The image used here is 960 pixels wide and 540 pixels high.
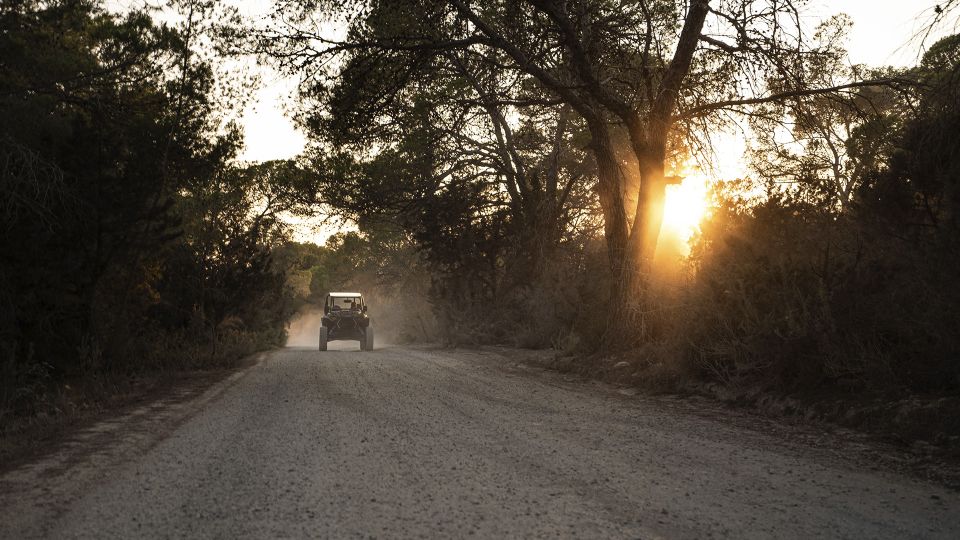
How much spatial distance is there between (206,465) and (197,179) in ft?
41.7

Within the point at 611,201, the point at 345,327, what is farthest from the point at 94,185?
the point at 345,327

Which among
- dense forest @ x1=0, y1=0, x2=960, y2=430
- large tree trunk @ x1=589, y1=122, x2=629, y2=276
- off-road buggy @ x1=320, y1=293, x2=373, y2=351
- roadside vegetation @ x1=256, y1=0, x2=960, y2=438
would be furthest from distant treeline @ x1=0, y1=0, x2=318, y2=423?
off-road buggy @ x1=320, y1=293, x2=373, y2=351

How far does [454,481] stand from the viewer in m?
5.46

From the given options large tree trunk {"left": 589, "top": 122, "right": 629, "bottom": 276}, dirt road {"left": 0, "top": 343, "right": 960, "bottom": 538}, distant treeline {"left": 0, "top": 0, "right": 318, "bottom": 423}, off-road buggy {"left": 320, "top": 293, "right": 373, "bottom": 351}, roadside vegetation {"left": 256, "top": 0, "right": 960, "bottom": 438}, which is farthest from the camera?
off-road buggy {"left": 320, "top": 293, "right": 373, "bottom": 351}

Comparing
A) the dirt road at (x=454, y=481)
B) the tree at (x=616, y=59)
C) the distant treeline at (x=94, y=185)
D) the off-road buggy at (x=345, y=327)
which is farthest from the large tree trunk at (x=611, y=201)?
the off-road buggy at (x=345, y=327)

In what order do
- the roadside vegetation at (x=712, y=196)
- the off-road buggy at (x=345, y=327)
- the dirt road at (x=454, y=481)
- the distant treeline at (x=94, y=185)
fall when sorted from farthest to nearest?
the off-road buggy at (x=345, y=327) → the distant treeline at (x=94, y=185) → the roadside vegetation at (x=712, y=196) → the dirt road at (x=454, y=481)

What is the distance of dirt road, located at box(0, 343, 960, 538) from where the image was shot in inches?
174

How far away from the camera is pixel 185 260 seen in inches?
731

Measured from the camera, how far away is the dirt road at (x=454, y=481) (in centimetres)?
441

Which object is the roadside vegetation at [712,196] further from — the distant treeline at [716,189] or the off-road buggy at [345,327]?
the off-road buggy at [345,327]

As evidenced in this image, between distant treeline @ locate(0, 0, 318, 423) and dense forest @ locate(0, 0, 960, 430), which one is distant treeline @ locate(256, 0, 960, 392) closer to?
dense forest @ locate(0, 0, 960, 430)

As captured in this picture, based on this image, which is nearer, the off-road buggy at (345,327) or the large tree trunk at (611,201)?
the large tree trunk at (611,201)

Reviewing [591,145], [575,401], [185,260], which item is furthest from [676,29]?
[185,260]

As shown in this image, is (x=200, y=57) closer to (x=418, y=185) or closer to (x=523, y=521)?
(x=418, y=185)
